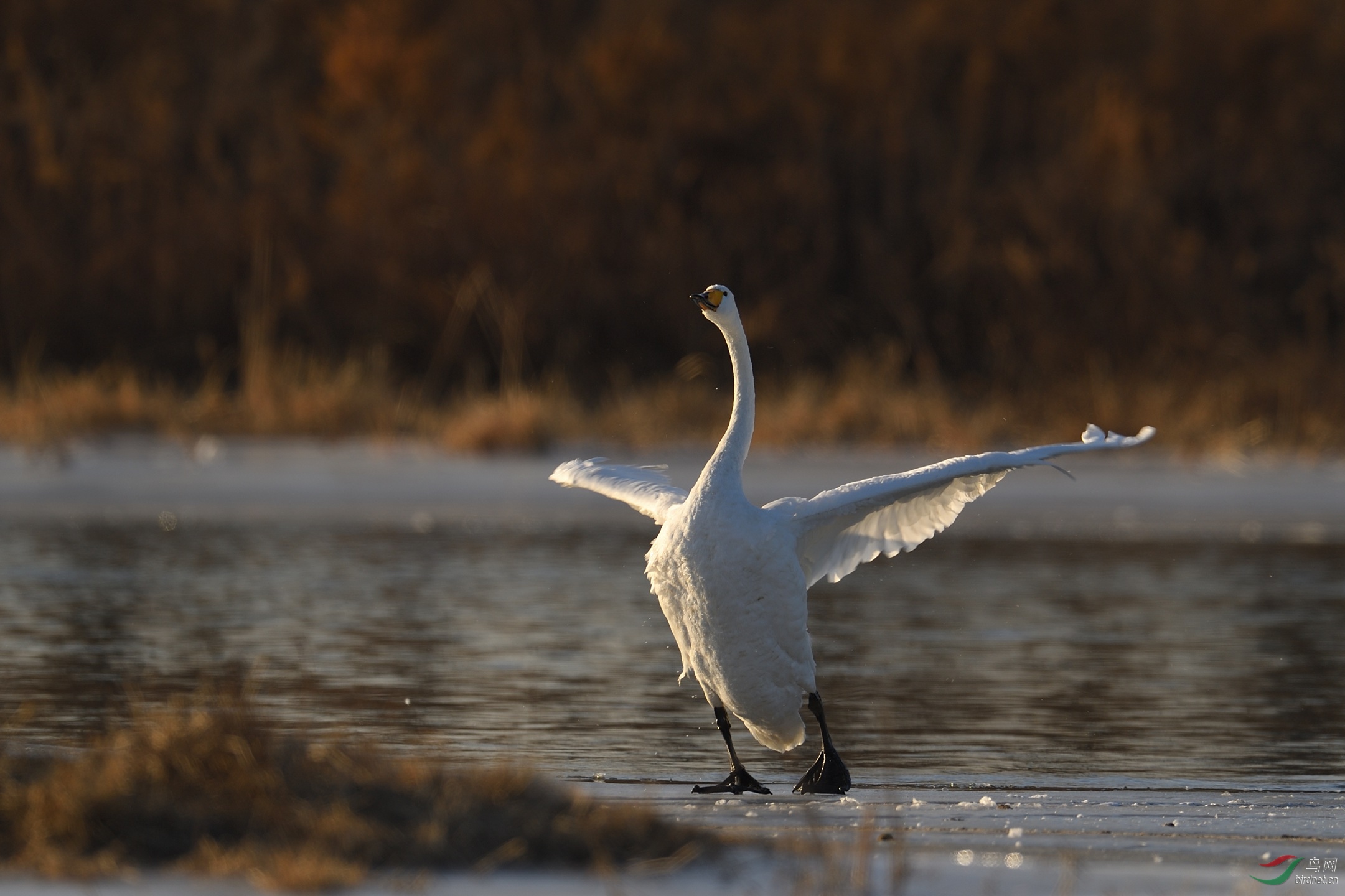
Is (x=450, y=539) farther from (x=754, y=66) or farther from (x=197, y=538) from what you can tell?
(x=754, y=66)

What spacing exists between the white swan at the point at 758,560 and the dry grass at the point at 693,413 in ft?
33.6

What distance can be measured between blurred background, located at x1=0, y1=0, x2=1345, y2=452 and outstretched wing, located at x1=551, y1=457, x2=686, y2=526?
10.5 m

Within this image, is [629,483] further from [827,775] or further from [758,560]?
[827,775]

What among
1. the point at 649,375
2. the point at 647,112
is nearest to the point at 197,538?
the point at 649,375

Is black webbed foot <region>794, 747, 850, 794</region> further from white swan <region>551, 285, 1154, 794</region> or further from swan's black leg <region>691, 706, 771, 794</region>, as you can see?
swan's black leg <region>691, 706, 771, 794</region>

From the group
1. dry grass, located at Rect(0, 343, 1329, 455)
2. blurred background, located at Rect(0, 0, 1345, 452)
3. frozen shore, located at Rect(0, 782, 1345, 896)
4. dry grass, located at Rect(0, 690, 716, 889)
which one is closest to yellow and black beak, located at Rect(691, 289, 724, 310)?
frozen shore, located at Rect(0, 782, 1345, 896)

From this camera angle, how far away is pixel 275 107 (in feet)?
90.9

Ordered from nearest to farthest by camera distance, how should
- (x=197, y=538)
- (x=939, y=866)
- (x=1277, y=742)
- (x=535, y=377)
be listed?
(x=939, y=866) → (x=1277, y=742) → (x=197, y=538) → (x=535, y=377)

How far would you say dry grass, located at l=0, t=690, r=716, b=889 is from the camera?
17.5 feet

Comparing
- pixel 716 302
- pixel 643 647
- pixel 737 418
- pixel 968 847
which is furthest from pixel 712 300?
pixel 643 647

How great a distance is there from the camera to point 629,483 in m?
8.48

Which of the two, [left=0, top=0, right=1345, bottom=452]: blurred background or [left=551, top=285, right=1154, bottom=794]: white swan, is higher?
[left=0, top=0, right=1345, bottom=452]: blurred background

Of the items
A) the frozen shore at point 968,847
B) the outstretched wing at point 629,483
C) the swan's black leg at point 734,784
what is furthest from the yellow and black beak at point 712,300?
the frozen shore at point 968,847

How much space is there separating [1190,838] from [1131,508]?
33.8 ft
